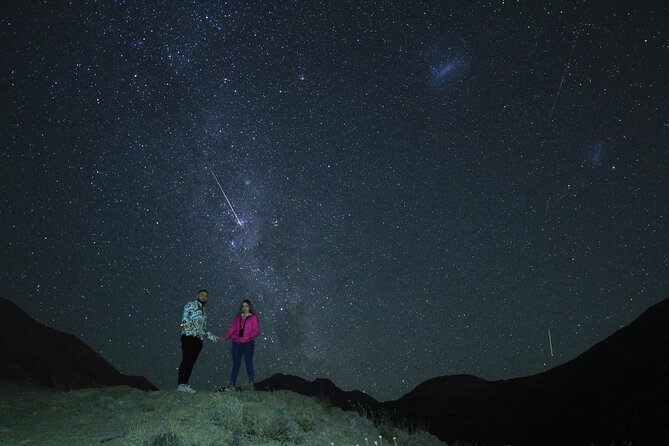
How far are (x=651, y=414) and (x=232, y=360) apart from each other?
172 ft

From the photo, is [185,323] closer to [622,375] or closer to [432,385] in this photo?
[622,375]

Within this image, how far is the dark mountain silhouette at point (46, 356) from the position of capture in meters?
43.3

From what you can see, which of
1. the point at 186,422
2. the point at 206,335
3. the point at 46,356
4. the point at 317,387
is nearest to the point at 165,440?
the point at 186,422

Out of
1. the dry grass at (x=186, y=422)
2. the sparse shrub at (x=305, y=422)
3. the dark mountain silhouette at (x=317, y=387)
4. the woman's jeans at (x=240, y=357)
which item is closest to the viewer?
the dry grass at (x=186, y=422)

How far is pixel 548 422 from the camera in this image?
57.7 meters

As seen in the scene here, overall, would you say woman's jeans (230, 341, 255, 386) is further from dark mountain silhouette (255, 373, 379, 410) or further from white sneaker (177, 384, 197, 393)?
dark mountain silhouette (255, 373, 379, 410)

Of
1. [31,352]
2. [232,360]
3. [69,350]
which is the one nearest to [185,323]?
[232,360]

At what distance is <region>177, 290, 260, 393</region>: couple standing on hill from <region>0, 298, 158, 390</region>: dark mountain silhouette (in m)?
34.4

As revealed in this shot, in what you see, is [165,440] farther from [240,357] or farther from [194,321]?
[240,357]

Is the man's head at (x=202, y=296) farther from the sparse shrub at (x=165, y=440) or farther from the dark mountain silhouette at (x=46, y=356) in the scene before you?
the dark mountain silhouette at (x=46, y=356)

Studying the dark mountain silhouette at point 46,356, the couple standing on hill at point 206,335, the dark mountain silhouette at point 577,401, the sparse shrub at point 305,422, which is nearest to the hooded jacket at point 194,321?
the couple standing on hill at point 206,335

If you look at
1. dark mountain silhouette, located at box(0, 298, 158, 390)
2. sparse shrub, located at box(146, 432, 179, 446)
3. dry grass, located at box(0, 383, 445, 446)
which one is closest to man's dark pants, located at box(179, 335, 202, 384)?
dry grass, located at box(0, 383, 445, 446)

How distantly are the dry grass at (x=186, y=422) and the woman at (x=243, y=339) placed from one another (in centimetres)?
149

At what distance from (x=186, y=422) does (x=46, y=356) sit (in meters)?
54.4
